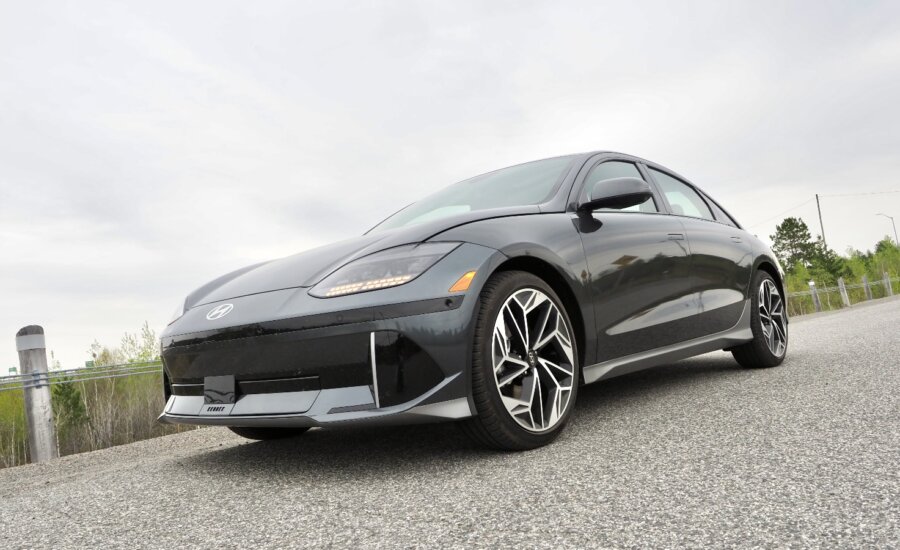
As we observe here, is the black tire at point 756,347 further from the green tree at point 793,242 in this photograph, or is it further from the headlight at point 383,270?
the green tree at point 793,242

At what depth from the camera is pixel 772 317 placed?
480 centimetres

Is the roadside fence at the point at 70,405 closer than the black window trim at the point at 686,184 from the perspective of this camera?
No

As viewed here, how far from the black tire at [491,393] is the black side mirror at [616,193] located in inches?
29.0

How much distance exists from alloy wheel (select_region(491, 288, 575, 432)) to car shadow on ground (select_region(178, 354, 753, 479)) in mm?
164

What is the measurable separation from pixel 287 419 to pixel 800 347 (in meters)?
5.37

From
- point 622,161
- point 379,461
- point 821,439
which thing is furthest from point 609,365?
point 622,161

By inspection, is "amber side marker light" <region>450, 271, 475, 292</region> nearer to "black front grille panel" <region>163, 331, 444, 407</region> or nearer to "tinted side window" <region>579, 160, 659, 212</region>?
"black front grille panel" <region>163, 331, 444, 407</region>

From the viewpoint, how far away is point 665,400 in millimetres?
3549

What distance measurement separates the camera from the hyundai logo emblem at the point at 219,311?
8.91 feet

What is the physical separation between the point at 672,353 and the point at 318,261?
1987 mm

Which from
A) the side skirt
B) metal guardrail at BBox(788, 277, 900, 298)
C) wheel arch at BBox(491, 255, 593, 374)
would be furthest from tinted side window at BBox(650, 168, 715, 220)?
metal guardrail at BBox(788, 277, 900, 298)

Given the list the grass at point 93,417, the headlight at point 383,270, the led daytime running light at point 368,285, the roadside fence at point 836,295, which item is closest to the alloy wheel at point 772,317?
the headlight at point 383,270

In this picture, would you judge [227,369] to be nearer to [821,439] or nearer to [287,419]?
[287,419]

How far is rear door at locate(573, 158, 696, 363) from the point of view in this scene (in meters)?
3.08
